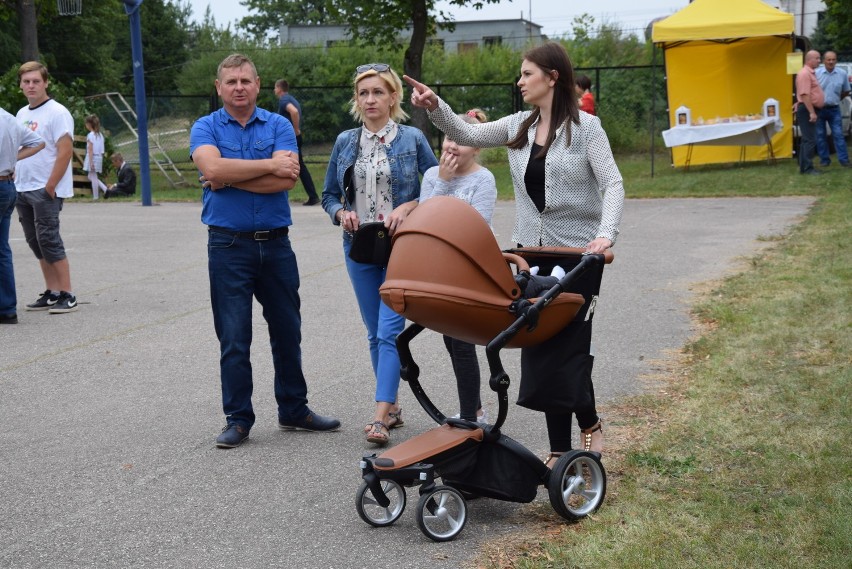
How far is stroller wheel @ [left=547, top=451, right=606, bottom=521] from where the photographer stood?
4.57 m

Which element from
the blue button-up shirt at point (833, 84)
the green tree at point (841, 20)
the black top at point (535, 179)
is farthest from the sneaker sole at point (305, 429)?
the green tree at point (841, 20)

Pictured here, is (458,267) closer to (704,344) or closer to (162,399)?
(162,399)

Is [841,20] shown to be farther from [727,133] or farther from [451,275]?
[451,275]

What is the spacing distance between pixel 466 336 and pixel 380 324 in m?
1.64

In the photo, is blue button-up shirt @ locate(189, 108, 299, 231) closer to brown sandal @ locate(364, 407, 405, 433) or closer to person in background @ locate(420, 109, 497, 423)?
person in background @ locate(420, 109, 497, 423)

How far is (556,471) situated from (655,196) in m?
15.5

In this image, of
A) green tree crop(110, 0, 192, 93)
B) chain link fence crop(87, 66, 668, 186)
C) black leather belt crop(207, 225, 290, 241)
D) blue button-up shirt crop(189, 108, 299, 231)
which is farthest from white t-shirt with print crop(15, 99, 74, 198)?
green tree crop(110, 0, 192, 93)

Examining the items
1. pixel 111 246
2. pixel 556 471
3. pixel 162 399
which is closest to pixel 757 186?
pixel 111 246

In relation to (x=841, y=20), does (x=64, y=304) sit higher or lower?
lower

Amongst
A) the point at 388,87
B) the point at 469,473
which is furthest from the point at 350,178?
the point at 469,473

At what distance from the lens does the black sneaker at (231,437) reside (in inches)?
233

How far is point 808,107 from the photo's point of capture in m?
20.6

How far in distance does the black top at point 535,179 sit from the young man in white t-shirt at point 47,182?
6166 mm

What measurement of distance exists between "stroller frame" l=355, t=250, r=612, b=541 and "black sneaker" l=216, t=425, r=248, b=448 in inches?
53.5
